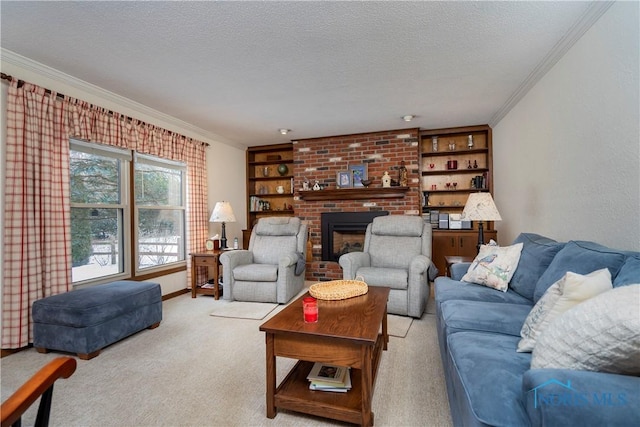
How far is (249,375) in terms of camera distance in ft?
6.35

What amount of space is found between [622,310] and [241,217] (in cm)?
524

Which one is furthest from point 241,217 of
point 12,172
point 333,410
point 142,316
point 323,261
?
point 333,410

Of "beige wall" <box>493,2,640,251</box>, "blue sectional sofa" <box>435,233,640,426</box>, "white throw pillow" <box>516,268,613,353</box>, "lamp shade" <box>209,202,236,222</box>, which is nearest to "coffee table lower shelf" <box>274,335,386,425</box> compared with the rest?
"blue sectional sofa" <box>435,233,640,426</box>

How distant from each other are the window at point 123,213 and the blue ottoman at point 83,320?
0.61m

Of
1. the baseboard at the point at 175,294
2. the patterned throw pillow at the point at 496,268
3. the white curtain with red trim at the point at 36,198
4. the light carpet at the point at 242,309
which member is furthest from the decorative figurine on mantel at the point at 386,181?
the white curtain with red trim at the point at 36,198

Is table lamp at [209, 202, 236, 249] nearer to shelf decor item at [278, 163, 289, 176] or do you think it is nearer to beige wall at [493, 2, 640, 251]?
shelf decor item at [278, 163, 289, 176]

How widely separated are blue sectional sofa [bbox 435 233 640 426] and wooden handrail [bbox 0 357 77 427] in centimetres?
118

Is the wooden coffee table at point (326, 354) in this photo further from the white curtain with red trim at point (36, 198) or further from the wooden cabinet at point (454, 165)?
the wooden cabinet at point (454, 165)

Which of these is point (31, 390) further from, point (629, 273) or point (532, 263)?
point (532, 263)

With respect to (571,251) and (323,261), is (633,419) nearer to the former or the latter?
(571,251)

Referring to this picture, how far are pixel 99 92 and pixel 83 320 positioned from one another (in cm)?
218

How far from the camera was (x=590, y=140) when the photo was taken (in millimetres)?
1993

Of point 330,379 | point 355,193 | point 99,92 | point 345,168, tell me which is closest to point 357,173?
point 345,168

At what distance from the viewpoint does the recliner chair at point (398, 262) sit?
9.61 feet
